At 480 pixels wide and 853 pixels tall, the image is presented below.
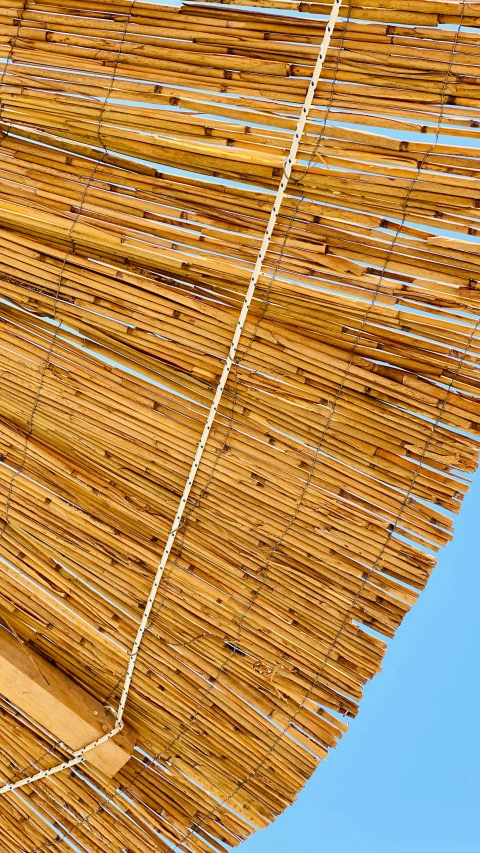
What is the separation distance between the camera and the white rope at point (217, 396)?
4.07 ft

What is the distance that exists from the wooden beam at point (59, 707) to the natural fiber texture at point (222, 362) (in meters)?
0.06

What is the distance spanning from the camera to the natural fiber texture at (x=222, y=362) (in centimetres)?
126

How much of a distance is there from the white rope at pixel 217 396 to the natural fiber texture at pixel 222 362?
0.06ft

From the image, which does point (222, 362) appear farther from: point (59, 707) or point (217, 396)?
point (59, 707)

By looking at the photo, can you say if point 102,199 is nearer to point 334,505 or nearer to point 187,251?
point 187,251

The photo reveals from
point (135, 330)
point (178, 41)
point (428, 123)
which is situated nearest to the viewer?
point (428, 123)

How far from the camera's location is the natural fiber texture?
4.13ft

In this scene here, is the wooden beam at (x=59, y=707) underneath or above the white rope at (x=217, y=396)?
underneath

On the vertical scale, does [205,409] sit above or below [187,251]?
below

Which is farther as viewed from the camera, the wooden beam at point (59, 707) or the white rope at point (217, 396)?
the wooden beam at point (59, 707)

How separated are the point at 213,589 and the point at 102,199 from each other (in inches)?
25.9

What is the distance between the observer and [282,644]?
1470 millimetres

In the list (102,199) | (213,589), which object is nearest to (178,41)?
(102,199)

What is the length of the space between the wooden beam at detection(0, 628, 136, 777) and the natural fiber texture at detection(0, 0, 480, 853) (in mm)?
58
